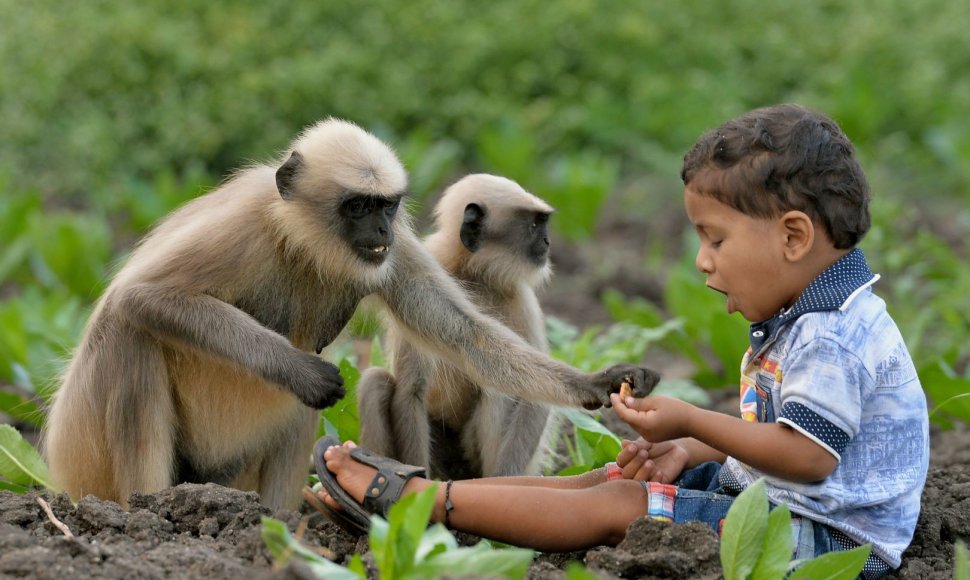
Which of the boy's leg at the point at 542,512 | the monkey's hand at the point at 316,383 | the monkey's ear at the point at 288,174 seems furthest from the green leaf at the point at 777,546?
the monkey's ear at the point at 288,174

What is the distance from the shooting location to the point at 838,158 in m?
4.09

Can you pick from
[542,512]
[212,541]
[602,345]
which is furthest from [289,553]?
[602,345]

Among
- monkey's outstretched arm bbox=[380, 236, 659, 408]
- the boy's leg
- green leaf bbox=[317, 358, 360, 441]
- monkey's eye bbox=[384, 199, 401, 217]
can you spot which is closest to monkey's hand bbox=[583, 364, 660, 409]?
monkey's outstretched arm bbox=[380, 236, 659, 408]

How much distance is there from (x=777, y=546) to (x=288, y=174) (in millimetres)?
2259

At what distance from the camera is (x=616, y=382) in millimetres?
4664

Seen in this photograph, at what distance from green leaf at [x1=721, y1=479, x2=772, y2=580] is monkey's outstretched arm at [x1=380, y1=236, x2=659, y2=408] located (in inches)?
46.7

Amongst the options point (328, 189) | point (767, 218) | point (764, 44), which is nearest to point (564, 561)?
point (767, 218)

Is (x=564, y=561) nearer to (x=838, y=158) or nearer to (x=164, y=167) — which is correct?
(x=838, y=158)

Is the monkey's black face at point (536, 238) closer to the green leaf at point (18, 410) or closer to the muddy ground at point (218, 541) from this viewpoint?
the muddy ground at point (218, 541)

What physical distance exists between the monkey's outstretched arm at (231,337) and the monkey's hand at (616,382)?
2.86 feet

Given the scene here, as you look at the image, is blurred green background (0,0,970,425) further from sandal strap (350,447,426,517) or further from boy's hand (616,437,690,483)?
sandal strap (350,447,426,517)

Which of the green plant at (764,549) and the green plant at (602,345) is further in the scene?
the green plant at (602,345)

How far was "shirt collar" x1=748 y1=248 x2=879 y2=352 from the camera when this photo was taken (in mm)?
4070

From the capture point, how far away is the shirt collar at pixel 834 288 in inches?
160
